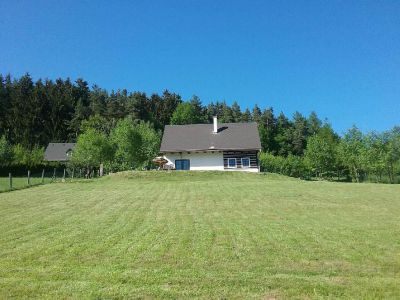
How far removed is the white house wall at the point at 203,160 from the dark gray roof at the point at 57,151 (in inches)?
1217

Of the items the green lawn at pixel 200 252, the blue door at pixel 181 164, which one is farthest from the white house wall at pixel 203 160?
the green lawn at pixel 200 252

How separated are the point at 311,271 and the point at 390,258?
188cm

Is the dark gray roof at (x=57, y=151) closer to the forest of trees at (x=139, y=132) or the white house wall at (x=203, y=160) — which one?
the forest of trees at (x=139, y=132)

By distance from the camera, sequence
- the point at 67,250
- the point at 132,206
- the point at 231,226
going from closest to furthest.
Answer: the point at 67,250, the point at 231,226, the point at 132,206

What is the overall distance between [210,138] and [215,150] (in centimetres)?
218

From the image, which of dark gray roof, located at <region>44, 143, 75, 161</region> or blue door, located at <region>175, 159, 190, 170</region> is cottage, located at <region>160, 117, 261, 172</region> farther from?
dark gray roof, located at <region>44, 143, 75, 161</region>

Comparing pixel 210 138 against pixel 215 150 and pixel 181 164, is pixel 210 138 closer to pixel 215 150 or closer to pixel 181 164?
pixel 215 150

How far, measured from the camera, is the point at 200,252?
787cm

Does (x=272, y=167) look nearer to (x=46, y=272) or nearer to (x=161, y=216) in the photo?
(x=161, y=216)

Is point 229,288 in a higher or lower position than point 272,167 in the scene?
lower

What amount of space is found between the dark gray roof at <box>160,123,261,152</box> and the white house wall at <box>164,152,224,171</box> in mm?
834

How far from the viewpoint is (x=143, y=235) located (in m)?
9.49

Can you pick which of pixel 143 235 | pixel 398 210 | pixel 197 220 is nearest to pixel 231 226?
pixel 197 220

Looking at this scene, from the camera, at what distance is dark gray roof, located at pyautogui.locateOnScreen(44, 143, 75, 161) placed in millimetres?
67506
